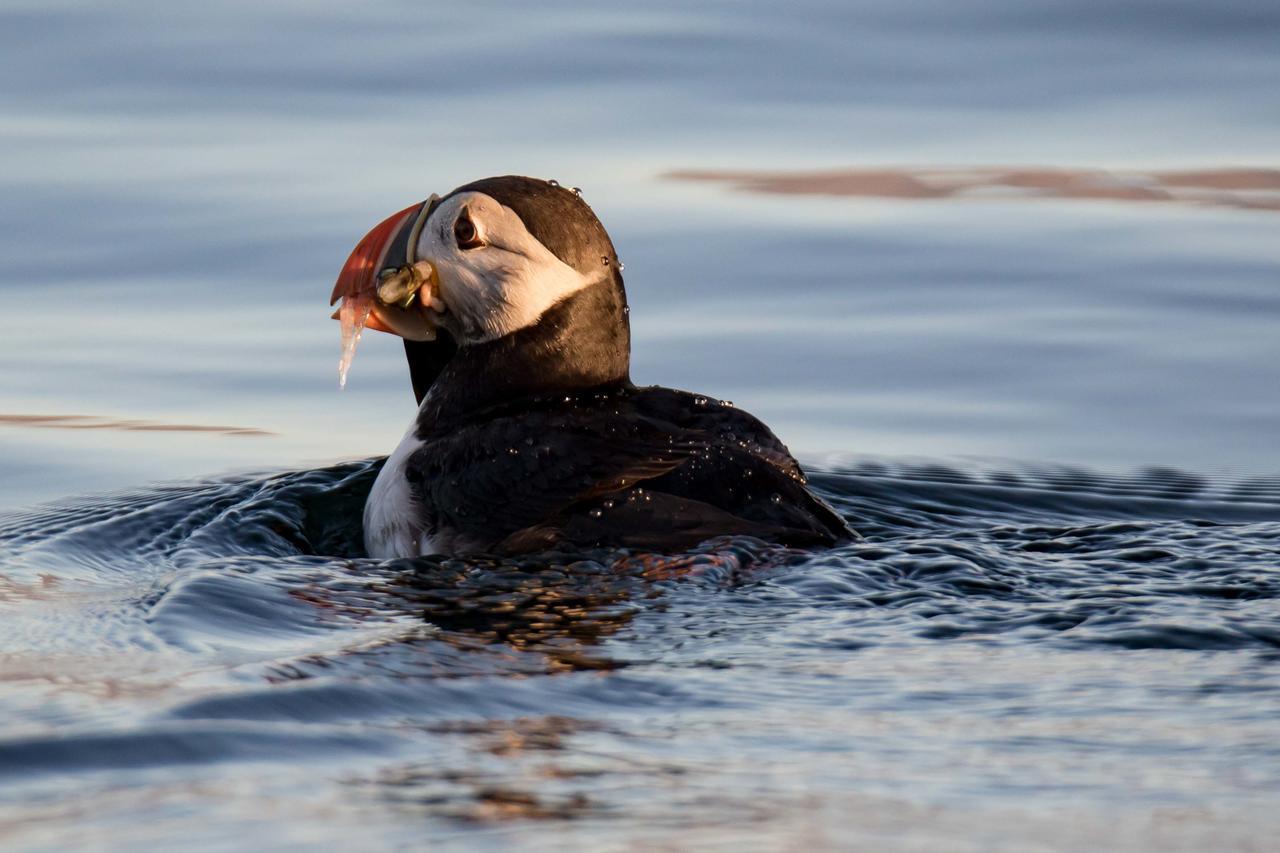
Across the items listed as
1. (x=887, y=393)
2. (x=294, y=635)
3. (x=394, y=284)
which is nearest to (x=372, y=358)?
(x=887, y=393)

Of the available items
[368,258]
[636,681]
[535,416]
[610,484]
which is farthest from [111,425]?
[636,681]

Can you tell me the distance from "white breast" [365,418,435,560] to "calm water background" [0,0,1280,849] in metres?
0.09

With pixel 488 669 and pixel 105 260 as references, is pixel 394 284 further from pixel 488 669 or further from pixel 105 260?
pixel 105 260

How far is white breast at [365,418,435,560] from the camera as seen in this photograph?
491cm

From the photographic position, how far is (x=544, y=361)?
5234mm

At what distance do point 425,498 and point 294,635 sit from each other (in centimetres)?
77

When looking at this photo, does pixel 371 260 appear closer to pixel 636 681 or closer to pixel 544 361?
pixel 544 361

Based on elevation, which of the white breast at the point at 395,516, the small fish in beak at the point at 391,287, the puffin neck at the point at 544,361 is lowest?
the white breast at the point at 395,516

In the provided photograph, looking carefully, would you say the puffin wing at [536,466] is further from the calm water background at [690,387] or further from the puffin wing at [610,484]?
the calm water background at [690,387]

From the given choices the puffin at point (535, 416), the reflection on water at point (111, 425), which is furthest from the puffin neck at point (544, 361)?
the reflection on water at point (111, 425)

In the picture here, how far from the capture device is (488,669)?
3.86 meters

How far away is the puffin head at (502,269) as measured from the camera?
203 inches

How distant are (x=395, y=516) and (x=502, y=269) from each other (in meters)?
0.73

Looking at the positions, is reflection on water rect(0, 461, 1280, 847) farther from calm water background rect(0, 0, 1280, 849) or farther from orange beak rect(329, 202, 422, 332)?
orange beak rect(329, 202, 422, 332)
